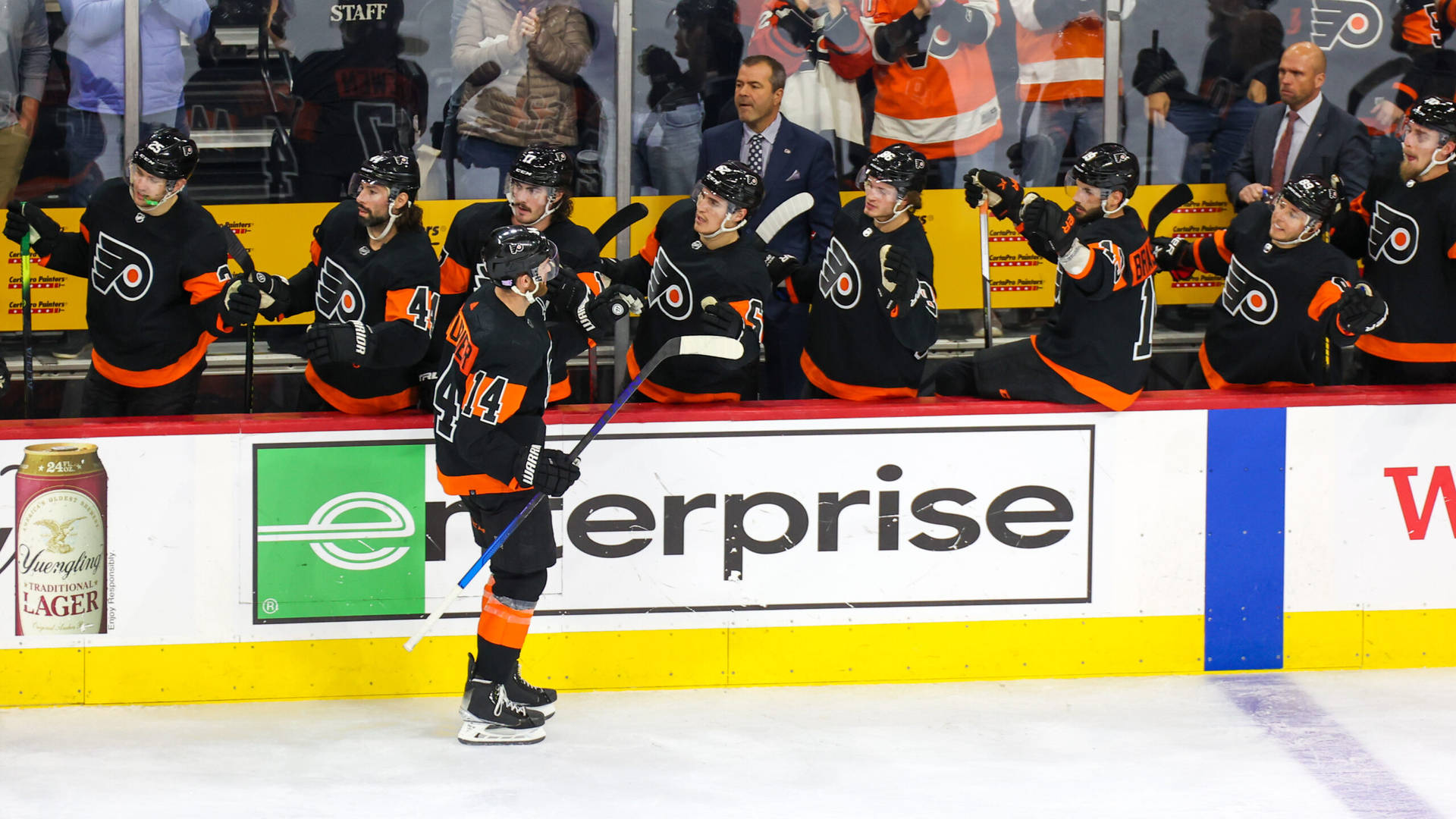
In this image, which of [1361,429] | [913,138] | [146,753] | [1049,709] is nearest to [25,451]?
[146,753]

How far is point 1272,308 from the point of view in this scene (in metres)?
5.56

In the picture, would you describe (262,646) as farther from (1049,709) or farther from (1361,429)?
(1361,429)

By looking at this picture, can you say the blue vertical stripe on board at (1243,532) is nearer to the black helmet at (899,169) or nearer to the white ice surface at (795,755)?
the white ice surface at (795,755)

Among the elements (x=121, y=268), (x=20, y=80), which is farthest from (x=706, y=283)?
(x=20, y=80)

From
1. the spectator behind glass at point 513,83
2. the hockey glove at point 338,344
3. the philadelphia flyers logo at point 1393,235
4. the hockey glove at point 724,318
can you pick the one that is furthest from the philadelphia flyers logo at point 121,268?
the philadelphia flyers logo at point 1393,235

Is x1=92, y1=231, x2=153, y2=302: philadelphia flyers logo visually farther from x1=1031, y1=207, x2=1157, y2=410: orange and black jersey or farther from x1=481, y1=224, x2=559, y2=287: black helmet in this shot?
x1=1031, y1=207, x2=1157, y2=410: orange and black jersey

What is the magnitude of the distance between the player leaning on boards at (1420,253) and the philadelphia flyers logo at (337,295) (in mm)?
3461

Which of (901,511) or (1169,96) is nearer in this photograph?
(901,511)

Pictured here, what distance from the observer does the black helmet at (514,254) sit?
4441 millimetres

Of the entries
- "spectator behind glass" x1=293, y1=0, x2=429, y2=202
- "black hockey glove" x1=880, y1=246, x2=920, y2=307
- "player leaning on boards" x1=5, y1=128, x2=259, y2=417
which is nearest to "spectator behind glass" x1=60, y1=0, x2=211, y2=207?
"spectator behind glass" x1=293, y1=0, x2=429, y2=202

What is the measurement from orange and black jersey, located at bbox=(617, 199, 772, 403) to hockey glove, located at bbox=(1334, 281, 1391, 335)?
1866 millimetres

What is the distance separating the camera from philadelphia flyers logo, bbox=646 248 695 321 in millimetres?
5422

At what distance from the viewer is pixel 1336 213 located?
5844 mm

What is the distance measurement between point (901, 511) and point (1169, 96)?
2.45 metres
